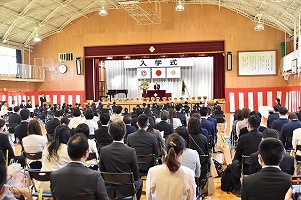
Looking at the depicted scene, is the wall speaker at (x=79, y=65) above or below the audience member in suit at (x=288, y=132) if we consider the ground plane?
above

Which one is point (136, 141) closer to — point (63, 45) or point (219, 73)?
point (219, 73)

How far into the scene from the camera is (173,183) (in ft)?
9.48


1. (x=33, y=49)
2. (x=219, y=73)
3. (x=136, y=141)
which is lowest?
(x=136, y=141)

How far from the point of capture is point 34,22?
2092cm

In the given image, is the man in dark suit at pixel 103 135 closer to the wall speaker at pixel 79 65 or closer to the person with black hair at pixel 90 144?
the person with black hair at pixel 90 144

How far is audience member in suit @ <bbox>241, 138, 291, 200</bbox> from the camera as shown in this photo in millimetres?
2531

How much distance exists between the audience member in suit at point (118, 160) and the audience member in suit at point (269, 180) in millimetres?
1519

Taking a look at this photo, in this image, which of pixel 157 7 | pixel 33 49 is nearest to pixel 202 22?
pixel 157 7

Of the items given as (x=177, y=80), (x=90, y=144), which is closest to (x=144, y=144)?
(x=90, y=144)

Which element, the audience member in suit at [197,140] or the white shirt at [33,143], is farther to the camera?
the white shirt at [33,143]

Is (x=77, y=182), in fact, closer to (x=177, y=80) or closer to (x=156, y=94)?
(x=156, y=94)

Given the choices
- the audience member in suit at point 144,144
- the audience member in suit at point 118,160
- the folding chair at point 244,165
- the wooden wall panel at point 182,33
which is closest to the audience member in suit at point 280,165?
the folding chair at point 244,165

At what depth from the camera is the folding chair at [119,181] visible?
3.71 m

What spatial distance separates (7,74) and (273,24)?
1593cm
